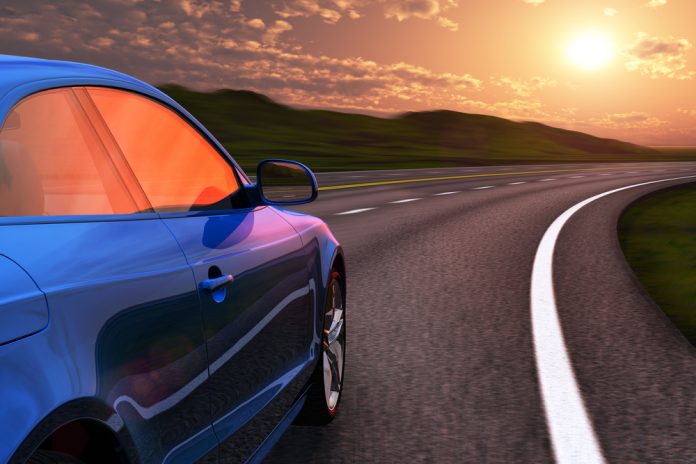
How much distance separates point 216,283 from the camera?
259 centimetres

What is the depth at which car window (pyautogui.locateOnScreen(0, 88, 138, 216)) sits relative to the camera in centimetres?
A: 230

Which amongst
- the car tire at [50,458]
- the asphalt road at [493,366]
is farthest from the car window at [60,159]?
the asphalt road at [493,366]

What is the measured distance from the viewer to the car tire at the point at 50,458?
65.7 inches

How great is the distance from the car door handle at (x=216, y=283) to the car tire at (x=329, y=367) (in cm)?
137

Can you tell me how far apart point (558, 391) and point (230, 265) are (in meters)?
2.63

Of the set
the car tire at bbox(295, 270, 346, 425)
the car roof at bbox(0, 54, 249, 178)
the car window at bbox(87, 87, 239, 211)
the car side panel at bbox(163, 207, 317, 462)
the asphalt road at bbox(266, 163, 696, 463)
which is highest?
the car roof at bbox(0, 54, 249, 178)

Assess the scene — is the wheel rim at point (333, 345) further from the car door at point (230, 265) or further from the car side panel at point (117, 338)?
the car side panel at point (117, 338)

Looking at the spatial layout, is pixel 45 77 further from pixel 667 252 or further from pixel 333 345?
pixel 667 252

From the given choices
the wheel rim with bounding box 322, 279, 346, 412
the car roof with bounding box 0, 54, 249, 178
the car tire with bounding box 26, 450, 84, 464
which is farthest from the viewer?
the wheel rim with bounding box 322, 279, 346, 412

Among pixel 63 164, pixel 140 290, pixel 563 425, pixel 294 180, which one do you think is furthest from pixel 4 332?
pixel 294 180

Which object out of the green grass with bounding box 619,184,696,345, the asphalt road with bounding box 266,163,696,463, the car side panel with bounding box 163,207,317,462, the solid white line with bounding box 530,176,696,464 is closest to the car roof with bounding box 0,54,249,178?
the car side panel with bounding box 163,207,317,462

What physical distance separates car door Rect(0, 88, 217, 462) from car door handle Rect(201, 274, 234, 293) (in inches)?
3.5

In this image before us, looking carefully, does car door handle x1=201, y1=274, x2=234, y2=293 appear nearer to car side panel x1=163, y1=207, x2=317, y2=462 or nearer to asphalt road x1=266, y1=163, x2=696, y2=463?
car side panel x1=163, y1=207, x2=317, y2=462

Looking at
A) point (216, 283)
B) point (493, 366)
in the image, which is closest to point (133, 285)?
point (216, 283)
